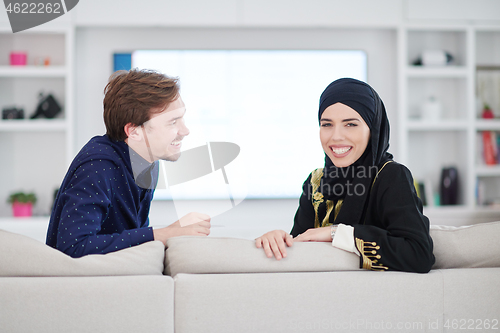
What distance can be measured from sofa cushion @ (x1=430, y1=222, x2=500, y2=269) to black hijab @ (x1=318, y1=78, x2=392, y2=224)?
0.27 meters

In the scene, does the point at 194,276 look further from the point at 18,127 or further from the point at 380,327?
the point at 18,127

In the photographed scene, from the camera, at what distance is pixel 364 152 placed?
148 cm

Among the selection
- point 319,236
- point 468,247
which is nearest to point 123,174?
point 319,236

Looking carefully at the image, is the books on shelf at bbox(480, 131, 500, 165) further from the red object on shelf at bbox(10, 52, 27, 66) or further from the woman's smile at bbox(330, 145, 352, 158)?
the red object on shelf at bbox(10, 52, 27, 66)

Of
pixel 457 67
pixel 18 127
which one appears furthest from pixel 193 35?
pixel 457 67

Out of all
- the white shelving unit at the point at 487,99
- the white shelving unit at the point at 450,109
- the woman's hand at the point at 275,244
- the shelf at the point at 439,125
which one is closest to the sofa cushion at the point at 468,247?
the woman's hand at the point at 275,244

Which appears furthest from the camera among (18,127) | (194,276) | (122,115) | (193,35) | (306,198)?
(193,35)

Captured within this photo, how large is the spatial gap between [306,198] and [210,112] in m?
2.21

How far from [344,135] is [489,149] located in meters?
2.88

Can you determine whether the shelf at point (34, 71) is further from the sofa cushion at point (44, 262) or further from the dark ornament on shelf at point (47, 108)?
the sofa cushion at point (44, 262)

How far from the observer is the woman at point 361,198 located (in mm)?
1062

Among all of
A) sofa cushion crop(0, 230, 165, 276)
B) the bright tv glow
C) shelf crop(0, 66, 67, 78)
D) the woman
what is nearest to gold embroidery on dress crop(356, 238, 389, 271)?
the woman

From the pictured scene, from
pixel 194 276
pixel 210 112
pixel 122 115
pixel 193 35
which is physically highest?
pixel 193 35

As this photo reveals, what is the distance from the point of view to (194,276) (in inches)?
38.9
